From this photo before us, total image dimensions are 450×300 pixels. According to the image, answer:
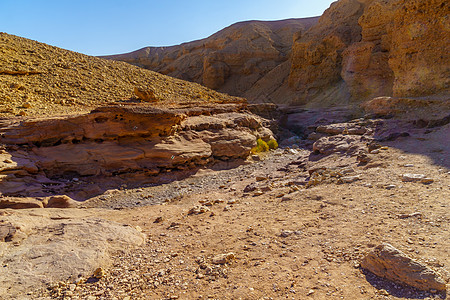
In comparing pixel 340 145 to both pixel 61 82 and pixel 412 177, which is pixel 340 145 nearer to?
pixel 412 177

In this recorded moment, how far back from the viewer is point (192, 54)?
3594cm

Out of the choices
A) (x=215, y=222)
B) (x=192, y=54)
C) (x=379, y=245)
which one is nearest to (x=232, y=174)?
(x=215, y=222)

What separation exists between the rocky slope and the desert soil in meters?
23.2

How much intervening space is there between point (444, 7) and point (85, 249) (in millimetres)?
11940

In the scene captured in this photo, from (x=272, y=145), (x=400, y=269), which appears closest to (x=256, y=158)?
(x=272, y=145)

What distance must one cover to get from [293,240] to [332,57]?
21.5m

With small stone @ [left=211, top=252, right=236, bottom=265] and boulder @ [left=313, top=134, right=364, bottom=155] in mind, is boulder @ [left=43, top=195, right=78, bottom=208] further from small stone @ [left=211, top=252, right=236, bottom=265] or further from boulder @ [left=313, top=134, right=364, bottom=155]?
boulder @ [left=313, top=134, right=364, bottom=155]

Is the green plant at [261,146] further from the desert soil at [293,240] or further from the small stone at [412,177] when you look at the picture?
the small stone at [412,177]

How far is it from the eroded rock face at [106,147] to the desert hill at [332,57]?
22.3 feet

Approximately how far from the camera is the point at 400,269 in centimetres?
212

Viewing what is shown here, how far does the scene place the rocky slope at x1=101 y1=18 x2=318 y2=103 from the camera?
30.0 m

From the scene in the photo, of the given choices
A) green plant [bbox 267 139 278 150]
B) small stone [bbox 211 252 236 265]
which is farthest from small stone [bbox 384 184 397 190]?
green plant [bbox 267 139 278 150]

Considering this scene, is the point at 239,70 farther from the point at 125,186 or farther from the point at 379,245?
the point at 379,245

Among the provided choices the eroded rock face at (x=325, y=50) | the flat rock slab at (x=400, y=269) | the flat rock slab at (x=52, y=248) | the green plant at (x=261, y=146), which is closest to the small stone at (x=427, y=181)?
the flat rock slab at (x=400, y=269)
